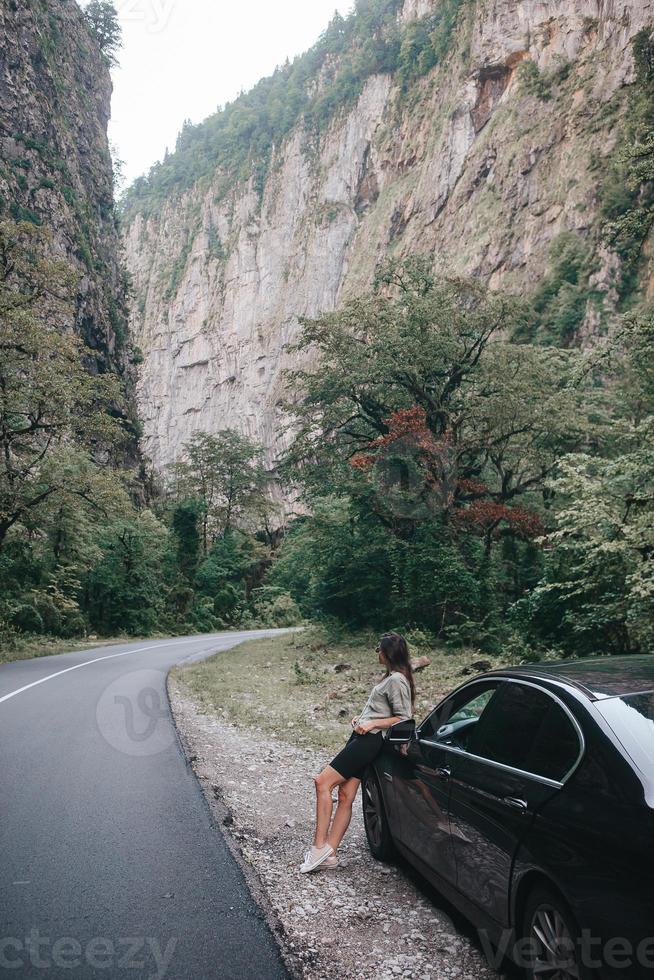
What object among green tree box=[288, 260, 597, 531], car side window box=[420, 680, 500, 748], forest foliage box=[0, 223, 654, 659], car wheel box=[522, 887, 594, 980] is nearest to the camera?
car wheel box=[522, 887, 594, 980]

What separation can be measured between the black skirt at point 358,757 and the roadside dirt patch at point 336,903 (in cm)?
66

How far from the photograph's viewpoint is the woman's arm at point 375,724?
4484 millimetres

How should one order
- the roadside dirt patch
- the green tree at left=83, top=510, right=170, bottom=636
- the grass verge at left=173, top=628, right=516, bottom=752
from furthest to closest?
the green tree at left=83, top=510, right=170, bottom=636, the grass verge at left=173, top=628, right=516, bottom=752, the roadside dirt patch

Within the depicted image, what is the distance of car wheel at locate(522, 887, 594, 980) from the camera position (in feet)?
8.03

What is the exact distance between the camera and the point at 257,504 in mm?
50250

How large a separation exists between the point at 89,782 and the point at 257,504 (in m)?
44.1

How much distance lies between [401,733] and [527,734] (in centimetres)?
116

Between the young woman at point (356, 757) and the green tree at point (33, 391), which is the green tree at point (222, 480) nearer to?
the green tree at point (33, 391)

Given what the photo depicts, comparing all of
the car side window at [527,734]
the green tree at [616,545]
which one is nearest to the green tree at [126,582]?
the green tree at [616,545]

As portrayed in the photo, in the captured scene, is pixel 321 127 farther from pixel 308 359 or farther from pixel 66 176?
pixel 66 176

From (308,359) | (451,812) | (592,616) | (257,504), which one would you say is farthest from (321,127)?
(451,812)

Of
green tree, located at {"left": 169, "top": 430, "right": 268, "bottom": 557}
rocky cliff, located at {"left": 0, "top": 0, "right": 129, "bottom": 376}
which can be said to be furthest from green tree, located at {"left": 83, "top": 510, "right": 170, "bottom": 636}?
green tree, located at {"left": 169, "top": 430, "right": 268, "bottom": 557}

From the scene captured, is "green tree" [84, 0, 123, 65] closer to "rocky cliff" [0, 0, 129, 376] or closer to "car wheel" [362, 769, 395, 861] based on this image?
"rocky cliff" [0, 0, 129, 376]

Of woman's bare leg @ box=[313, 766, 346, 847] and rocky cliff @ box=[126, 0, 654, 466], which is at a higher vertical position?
rocky cliff @ box=[126, 0, 654, 466]
